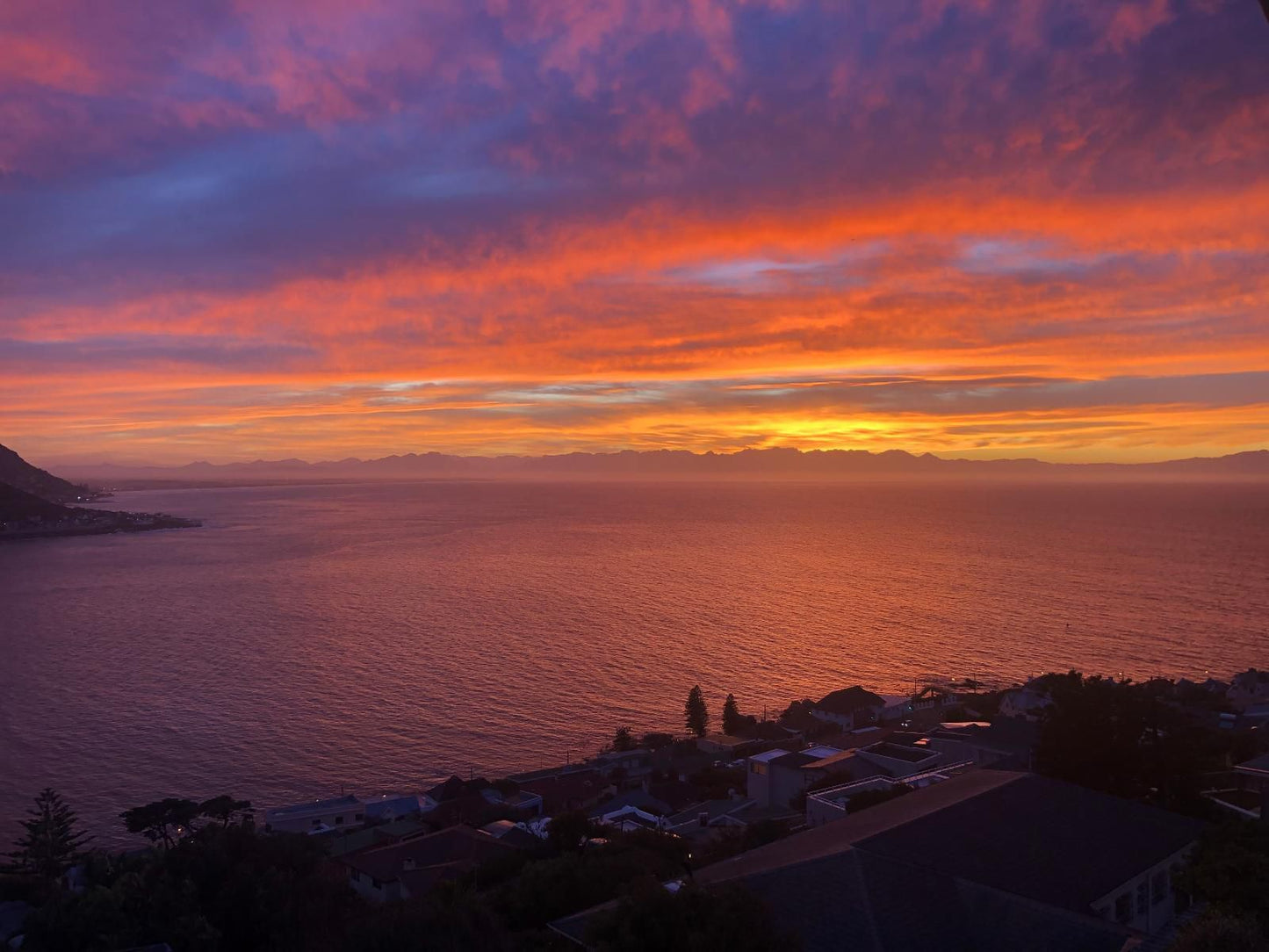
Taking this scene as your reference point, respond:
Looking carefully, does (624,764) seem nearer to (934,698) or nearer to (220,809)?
(220,809)

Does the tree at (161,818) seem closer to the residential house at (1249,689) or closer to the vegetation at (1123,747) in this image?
the vegetation at (1123,747)

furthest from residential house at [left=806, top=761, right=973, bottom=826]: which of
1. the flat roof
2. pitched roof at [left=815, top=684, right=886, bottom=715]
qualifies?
pitched roof at [left=815, top=684, right=886, bottom=715]

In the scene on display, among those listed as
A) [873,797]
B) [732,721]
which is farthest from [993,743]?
[732,721]

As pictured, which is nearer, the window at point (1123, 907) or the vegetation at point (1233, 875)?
the vegetation at point (1233, 875)

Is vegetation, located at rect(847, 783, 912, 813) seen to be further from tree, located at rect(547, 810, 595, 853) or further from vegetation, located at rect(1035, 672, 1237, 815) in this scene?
tree, located at rect(547, 810, 595, 853)

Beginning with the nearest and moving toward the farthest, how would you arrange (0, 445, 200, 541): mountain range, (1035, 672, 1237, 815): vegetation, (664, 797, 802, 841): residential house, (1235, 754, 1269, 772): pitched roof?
(1235, 754, 1269, 772): pitched roof → (1035, 672, 1237, 815): vegetation → (664, 797, 802, 841): residential house → (0, 445, 200, 541): mountain range

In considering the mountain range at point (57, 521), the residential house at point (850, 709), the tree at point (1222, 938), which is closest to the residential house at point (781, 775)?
the residential house at point (850, 709)
